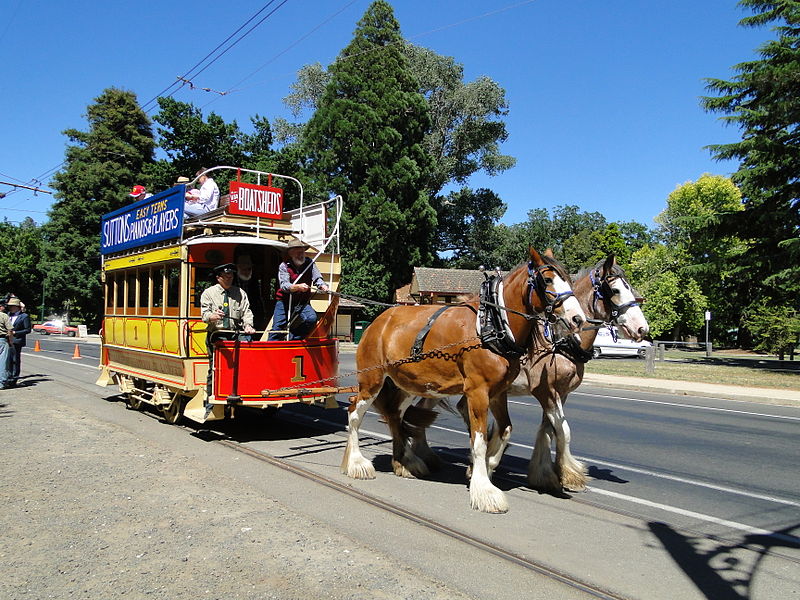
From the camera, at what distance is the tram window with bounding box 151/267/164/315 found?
33.0 ft

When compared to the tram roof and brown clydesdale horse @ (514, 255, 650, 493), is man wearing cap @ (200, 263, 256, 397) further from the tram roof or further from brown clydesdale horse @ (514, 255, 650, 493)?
brown clydesdale horse @ (514, 255, 650, 493)

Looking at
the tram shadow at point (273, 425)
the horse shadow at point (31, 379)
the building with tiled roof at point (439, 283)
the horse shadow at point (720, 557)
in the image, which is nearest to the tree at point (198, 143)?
the building with tiled roof at point (439, 283)

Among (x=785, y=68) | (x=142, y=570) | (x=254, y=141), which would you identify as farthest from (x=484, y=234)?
(x=142, y=570)

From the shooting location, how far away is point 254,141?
126 ft

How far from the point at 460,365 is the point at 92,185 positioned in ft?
142

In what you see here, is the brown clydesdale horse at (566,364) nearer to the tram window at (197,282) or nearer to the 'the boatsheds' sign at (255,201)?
the 'the boatsheds' sign at (255,201)

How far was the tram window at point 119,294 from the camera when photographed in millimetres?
12184

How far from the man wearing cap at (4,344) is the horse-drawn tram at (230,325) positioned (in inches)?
209

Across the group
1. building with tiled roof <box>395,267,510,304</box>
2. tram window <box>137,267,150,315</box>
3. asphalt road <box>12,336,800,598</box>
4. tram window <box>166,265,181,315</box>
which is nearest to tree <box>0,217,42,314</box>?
building with tiled roof <box>395,267,510,304</box>

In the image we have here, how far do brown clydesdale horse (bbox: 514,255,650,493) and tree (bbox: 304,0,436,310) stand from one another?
110 feet

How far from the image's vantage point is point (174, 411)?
32.5 feet

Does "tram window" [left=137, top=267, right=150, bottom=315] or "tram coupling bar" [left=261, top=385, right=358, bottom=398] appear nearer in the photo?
"tram coupling bar" [left=261, top=385, right=358, bottom=398]

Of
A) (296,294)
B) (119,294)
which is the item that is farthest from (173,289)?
(119,294)

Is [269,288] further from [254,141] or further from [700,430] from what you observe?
[254,141]
